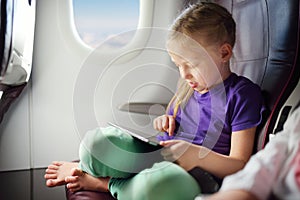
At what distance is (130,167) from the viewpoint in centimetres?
94

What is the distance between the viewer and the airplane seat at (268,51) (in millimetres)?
952

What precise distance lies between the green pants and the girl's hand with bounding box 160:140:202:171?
0.8 inches

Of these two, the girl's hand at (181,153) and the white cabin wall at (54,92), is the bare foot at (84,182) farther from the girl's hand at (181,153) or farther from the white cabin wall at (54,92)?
the white cabin wall at (54,92)

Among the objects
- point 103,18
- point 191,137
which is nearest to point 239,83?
point 191,137

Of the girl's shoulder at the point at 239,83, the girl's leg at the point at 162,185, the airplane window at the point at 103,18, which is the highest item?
the airplane window at the point at 103,18

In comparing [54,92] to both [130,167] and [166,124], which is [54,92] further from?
Result: [130,167]

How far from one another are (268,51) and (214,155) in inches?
12.9

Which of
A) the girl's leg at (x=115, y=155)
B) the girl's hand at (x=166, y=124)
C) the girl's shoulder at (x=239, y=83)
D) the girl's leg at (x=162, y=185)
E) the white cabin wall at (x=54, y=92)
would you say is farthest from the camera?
the white cabin wall at (x=54, y=92)

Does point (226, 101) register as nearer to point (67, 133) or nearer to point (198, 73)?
point (198, 73)

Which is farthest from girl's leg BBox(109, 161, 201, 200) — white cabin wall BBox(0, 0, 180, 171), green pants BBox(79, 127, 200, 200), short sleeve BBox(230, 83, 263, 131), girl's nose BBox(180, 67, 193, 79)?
white cabin wall BBox(0, 0, 180, 171)

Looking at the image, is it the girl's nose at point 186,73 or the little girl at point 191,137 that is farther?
the girl's nose at point 186,73

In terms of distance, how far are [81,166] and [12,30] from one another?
1.23 ft

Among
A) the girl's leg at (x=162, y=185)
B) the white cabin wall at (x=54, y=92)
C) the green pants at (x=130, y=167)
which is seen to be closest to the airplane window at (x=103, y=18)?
the white cabin wall at (x=54, y=92)

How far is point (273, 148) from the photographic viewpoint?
2.19ft
